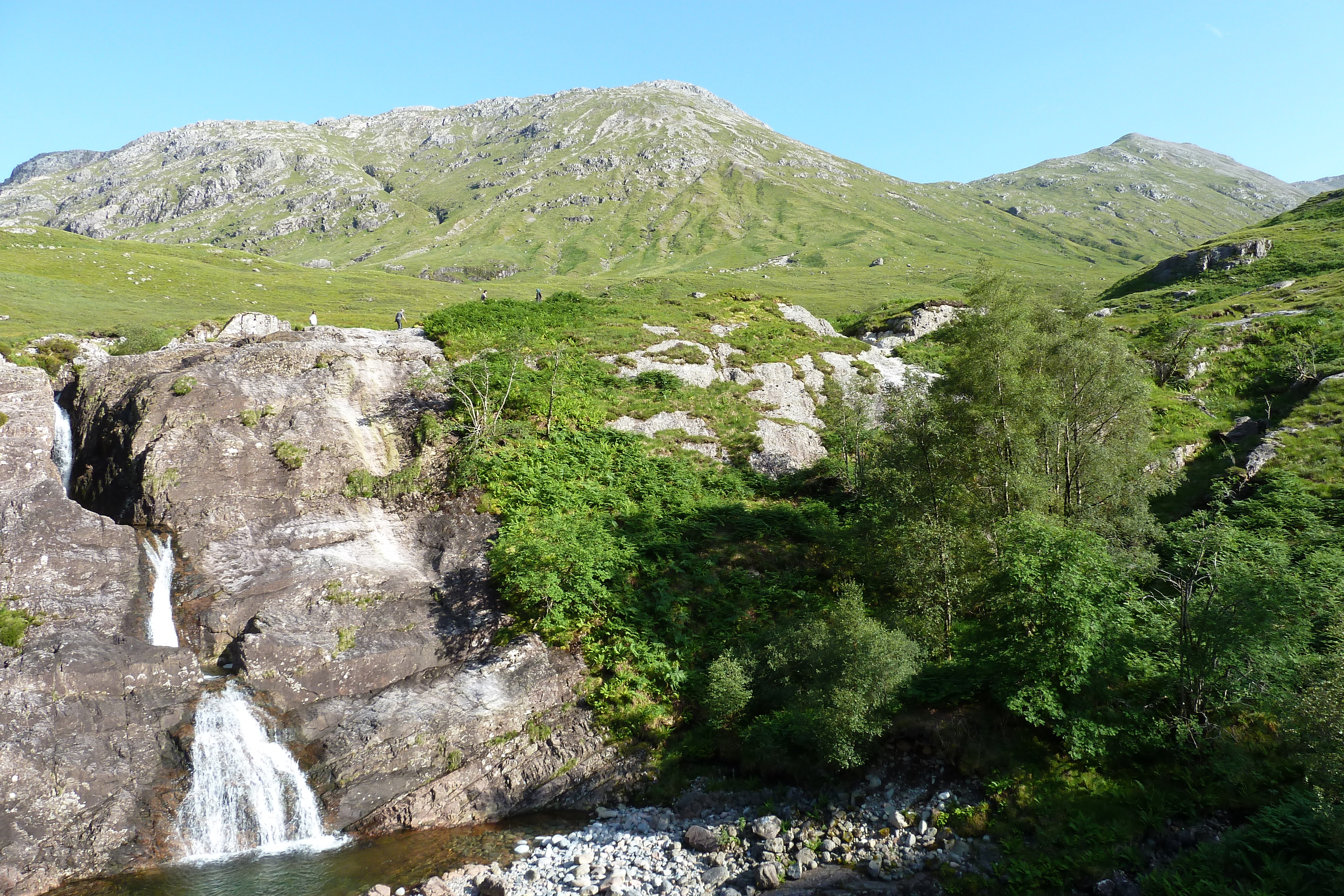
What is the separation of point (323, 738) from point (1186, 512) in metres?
38.6

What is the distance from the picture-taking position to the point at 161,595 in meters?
24.5

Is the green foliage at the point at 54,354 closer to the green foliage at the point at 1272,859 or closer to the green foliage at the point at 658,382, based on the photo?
the green foliage at the point at 658,382

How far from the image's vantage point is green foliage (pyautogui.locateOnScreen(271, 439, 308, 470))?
29.5 m

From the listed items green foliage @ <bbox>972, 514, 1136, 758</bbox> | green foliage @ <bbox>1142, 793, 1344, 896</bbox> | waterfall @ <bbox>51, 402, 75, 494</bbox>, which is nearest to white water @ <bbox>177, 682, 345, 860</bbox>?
waterfall @ <bbox>51, 402, 75, 494</bbox>

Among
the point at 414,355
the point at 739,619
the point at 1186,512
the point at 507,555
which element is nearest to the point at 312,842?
the point at 507,555

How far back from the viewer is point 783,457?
3753cm

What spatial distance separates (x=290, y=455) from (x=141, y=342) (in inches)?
1012

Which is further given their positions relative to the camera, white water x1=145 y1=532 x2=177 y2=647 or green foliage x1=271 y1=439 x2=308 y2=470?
green foliage x1=271 y1=439 x2=308 y2=470

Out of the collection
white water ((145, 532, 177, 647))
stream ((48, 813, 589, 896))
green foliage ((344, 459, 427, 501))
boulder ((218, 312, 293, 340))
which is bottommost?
stream ((48, 813, 589, 896))

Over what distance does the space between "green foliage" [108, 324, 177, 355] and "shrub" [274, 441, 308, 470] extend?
1863 cm

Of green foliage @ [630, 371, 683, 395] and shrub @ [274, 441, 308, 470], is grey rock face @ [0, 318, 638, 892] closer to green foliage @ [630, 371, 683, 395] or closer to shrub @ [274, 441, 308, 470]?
shrub @ [274, 441, 308, 470]

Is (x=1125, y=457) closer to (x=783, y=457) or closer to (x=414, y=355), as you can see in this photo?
(x=783, y=457)

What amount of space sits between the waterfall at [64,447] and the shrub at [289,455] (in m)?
9.68

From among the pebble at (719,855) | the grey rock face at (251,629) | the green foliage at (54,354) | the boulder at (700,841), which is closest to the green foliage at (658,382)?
the grey rock face at (251,629)
